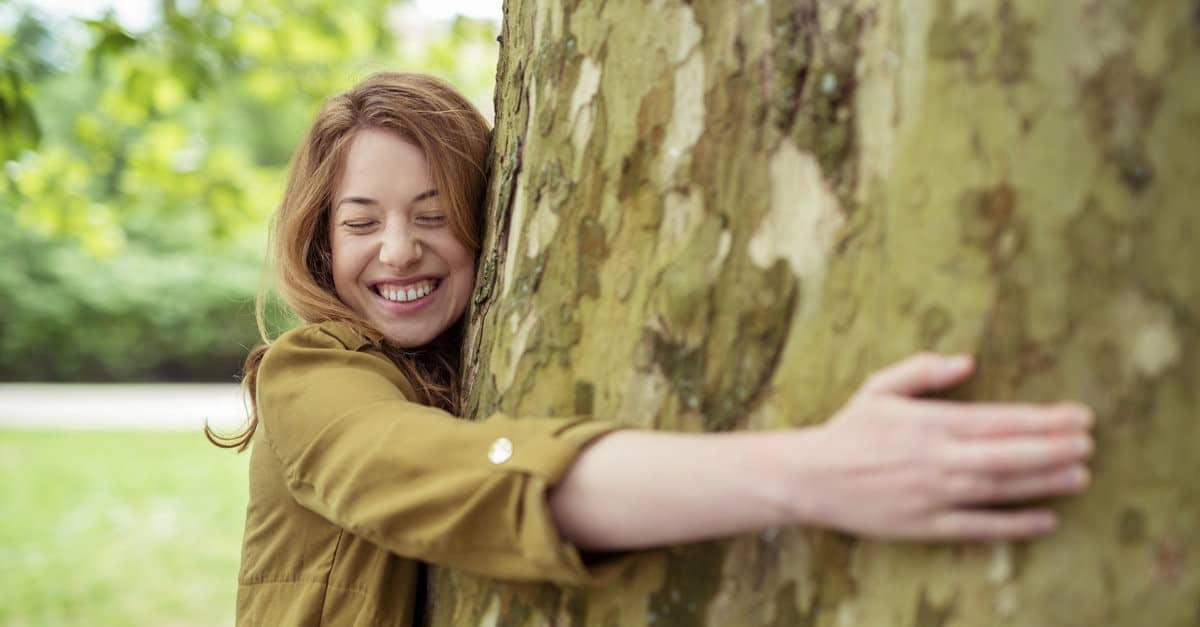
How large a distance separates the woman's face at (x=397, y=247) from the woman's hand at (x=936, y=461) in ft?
3.47

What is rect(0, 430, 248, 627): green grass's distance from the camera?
707 cm

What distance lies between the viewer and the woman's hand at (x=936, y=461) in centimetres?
112

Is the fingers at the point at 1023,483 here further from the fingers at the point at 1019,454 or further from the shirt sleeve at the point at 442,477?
the shirt sleeve at the point at 442,477

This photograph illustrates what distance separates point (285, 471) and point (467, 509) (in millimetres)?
444

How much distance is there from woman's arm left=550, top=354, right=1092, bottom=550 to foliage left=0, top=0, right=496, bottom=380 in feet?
5.28

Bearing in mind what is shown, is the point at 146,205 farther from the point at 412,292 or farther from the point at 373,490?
the point at 373,490

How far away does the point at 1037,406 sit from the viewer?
1160 mm

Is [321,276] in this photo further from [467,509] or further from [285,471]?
[467,509]

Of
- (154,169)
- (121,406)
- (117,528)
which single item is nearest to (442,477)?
(154,169)

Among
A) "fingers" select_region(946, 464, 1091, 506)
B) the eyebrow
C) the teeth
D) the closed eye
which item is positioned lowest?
"fingers" select_region(946, 464, 1091, 506)

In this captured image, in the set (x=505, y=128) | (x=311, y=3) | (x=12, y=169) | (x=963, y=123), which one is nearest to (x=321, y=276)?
(x=505, y=128)

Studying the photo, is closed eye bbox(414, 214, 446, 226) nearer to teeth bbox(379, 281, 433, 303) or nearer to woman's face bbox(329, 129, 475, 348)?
woman's face bbox(329, 129, 475, 348)

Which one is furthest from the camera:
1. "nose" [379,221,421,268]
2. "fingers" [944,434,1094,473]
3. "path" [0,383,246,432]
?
"path" [0,383,246,432]

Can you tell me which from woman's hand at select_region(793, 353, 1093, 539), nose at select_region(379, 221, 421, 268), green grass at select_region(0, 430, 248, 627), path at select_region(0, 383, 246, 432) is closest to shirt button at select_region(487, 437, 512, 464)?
woman's hand at select_region(793, 353, 1093, 539)
